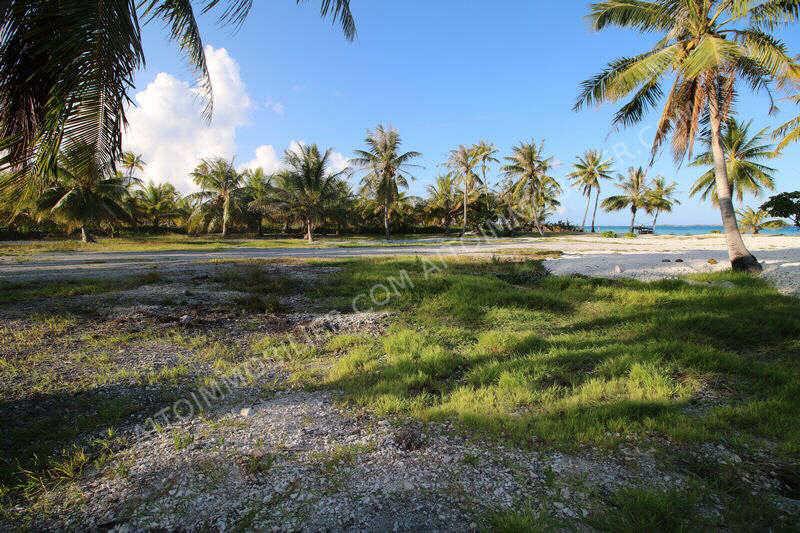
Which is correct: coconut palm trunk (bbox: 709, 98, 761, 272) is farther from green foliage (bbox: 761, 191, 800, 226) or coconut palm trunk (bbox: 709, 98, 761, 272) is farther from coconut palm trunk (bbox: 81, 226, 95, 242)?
coconut palm trunk (bbox: 81, 226, 95, 242)

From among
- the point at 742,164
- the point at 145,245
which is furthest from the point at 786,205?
the point at 145,245

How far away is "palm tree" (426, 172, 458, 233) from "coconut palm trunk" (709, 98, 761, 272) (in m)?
36.1

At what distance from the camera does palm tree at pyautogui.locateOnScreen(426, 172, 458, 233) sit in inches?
1844

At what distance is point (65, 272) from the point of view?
11.4 m

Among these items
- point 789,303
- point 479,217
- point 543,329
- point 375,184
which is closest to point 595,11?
point 789,303

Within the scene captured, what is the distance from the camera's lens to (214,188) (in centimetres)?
3538

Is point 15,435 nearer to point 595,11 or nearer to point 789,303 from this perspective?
point 789,303

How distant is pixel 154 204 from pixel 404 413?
150 feet

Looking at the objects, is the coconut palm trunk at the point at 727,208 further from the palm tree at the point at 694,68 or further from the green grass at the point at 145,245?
the green grass at the point at 145,245

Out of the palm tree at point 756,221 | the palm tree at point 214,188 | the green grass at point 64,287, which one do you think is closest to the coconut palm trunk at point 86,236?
the palm tree at point 214,188

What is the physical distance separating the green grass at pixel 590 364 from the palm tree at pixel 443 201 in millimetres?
38819

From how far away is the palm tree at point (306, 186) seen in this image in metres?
29.2

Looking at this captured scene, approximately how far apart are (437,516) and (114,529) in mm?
2246

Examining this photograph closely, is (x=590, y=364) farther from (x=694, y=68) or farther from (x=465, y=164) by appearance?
(x=465, y=164)
